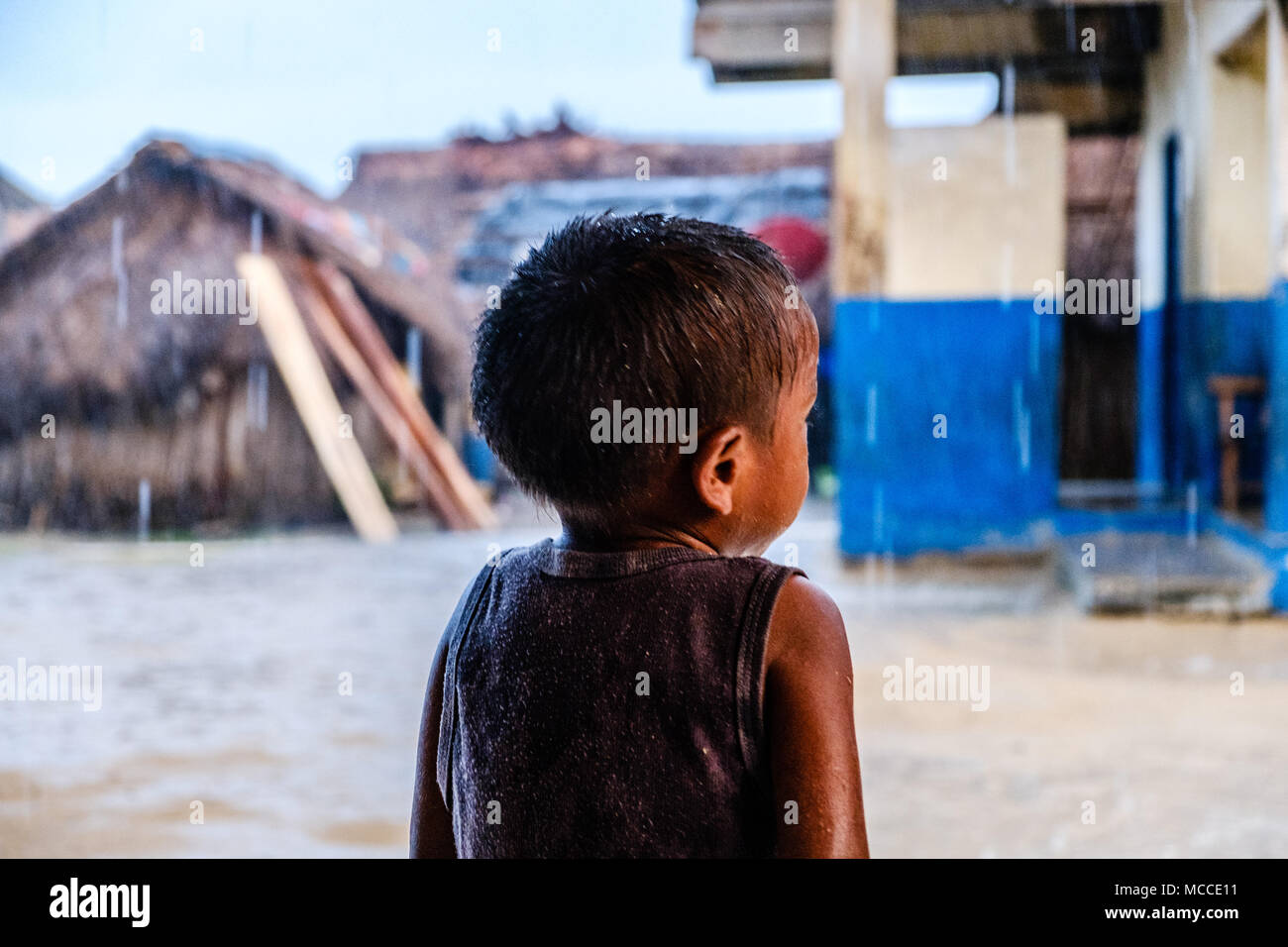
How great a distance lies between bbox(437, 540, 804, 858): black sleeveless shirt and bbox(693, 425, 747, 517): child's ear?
4 centimetres

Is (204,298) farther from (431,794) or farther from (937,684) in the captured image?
(431,794)

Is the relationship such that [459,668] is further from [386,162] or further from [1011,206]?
[386,162]

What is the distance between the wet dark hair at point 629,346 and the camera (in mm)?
959

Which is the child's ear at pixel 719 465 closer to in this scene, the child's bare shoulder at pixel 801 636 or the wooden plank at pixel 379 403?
the child's bare shoulder at pixel 801 636

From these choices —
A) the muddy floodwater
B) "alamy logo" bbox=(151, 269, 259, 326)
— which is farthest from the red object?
the muddy floodwater

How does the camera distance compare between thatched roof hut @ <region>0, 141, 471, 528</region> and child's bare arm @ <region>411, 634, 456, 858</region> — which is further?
thatched roof hut @ <region>0, 141, 471, 528</region>

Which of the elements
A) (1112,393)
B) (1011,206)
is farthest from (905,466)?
(1112,393)

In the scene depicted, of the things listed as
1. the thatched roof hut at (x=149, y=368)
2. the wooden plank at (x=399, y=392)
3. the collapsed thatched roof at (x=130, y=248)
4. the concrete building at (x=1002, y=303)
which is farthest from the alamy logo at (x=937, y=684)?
the collapsed thatched roof at (x=130, y=248)

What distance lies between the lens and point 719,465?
3.24 feet

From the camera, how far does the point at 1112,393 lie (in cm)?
1200

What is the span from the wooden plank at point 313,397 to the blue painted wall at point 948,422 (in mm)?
3976

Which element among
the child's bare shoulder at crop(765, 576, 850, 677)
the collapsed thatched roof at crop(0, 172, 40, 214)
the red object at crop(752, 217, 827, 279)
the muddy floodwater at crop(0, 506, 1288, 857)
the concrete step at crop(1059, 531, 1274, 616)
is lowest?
the muddy floodwater at crop(0, 506, 1288, 857)

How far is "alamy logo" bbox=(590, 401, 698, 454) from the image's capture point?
964 mm

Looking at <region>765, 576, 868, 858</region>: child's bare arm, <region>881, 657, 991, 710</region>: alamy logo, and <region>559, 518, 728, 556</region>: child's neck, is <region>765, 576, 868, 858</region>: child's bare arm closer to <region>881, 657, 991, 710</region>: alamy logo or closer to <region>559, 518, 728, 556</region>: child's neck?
<region>559, 518, 728, 556</region>: child's neck
